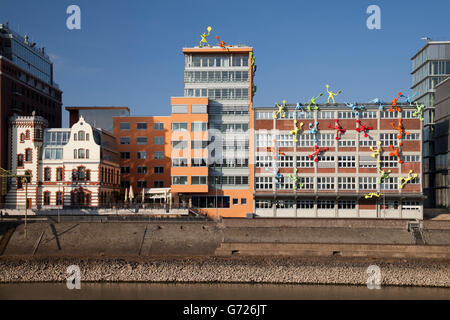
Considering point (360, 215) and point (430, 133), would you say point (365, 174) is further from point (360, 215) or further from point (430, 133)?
point (430, 133)

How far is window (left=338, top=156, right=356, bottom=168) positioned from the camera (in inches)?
3644

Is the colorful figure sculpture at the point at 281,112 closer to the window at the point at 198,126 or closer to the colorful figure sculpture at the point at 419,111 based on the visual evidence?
the window at the point at 198,126

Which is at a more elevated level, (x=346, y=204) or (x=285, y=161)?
(x=285, y=161)

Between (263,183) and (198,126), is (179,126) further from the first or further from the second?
(263,183)

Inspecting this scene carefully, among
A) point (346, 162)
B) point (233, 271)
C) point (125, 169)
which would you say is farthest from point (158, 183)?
point (233, 271)

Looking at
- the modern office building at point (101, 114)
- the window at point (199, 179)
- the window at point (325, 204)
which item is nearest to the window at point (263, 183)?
the window at point (199, 179)

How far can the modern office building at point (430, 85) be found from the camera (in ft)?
360

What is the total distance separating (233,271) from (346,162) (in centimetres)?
3880

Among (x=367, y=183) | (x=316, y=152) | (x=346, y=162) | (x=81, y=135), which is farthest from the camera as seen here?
(x=81, y=135)

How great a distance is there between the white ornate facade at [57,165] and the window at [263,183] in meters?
24.9

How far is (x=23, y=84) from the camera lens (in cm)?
10106

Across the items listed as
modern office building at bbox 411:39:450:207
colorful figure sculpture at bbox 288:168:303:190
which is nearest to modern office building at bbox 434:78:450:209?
modern office building at bbox 411:39:450:207

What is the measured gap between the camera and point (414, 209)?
9288 centimetres
